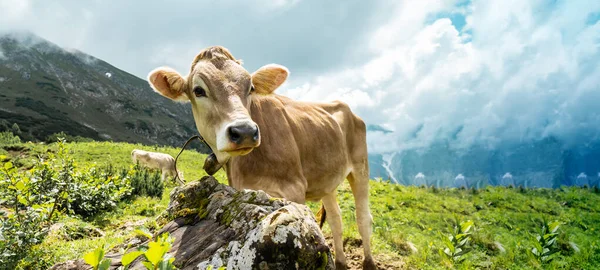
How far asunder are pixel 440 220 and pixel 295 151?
31.3 feet

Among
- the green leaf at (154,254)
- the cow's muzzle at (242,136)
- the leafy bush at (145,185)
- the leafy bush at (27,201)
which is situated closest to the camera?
the green leaf at (154,254)

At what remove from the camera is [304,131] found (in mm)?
4656

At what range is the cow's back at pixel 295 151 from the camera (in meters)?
3.56

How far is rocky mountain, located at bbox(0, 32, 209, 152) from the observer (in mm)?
81562

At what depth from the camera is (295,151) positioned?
4012 mm

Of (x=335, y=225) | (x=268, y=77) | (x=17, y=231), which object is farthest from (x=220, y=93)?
(x=335, y=225)

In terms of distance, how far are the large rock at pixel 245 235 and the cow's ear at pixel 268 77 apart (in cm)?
175

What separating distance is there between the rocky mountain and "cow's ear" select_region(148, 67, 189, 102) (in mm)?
72131

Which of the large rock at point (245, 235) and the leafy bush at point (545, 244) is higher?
the leafy bush at point (545, 244)

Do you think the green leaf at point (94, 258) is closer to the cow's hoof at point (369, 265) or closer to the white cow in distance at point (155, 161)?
the cow's hoof at point (369, 265)

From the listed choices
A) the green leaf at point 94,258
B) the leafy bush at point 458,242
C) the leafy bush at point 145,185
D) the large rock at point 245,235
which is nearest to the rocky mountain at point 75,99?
the leafy bush at point 145,185

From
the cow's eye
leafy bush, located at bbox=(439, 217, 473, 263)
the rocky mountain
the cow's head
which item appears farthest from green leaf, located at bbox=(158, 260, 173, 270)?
the rocky mountain

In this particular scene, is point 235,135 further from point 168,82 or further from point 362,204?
point 362,204

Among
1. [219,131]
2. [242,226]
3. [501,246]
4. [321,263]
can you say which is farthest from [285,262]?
[501,246]
